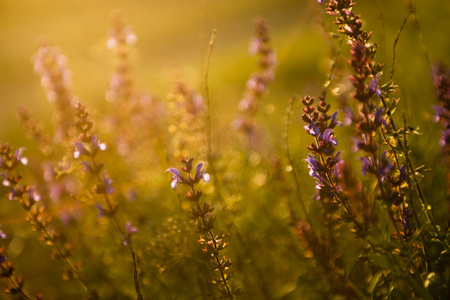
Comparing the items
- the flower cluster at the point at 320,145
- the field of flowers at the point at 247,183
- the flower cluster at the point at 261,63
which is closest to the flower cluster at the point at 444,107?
the field of flowers at the point at 247,183

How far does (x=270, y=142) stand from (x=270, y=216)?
218 cm

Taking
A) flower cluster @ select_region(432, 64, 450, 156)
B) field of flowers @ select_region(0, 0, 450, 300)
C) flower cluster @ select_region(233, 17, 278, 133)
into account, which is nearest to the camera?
field of flowers @ select_region(0, 0, 450, 300)

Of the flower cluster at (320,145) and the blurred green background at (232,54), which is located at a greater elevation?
the blurred green background at (232,54)

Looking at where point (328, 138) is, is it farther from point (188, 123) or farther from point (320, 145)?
point (188, 123)

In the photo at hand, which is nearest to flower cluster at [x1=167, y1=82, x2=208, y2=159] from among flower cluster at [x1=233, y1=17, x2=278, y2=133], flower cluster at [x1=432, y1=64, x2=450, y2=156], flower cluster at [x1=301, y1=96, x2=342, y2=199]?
flower cluster at [x1=233, y1=17, x2=278, y2=133]

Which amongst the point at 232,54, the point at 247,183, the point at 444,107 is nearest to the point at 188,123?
the point at 247,183

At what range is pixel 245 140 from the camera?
15.8 ft

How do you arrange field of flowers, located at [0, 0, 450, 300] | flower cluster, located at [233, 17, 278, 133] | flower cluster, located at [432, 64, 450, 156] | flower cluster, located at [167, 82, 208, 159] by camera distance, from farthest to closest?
flower cluster, located at [233, 17, 278, 133] < flower cluster, located at [167, 82, 208, 159] < flower cluster, located at [432, 64, 450, 156] < field of flowers, located at [0, 0, 450, 300]

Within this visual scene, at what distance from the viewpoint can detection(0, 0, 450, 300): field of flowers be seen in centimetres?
184

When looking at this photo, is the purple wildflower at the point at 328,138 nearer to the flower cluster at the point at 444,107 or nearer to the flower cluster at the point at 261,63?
the flower cluster at the point at 444,107

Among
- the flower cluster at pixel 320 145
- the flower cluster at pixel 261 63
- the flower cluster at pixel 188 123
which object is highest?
the flower cluster at pixel 261 63

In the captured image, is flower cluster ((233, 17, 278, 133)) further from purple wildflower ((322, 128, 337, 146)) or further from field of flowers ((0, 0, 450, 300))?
purple wildflower ((322, 128, 337, 146))

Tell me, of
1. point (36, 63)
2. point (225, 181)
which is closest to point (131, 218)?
point (225, 181)

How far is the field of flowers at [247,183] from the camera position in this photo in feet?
6.04
